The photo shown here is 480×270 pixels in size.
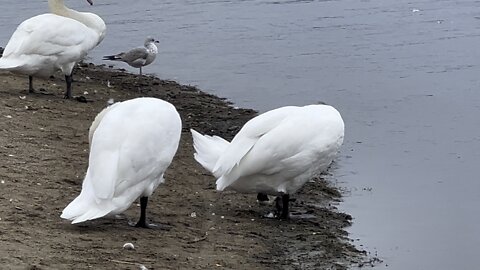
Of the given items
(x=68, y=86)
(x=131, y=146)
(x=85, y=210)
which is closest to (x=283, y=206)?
(x=131, y=146)

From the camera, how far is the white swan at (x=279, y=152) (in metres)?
8.01

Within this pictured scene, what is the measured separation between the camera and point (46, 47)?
39.5 ft

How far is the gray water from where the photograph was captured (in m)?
8.51

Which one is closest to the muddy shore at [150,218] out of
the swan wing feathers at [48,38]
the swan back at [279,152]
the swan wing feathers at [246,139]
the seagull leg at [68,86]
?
the swan back at [279,152]

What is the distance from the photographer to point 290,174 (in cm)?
809

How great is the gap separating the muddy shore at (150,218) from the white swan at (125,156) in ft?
0.69

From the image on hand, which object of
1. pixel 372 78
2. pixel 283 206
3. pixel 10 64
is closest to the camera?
pixel 283 206

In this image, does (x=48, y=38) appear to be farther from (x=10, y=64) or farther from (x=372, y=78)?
(x=372, y=78)

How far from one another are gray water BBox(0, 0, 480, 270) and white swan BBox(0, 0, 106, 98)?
2.35 meters

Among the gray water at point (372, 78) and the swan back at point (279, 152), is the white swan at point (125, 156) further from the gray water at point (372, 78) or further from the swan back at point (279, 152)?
the gray water at point (372, 78)

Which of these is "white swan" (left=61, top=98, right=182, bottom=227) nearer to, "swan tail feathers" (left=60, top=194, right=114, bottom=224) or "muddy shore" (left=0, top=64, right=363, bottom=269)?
"swan tail feathers" (left=60, top=194, right=114, bottom=224)

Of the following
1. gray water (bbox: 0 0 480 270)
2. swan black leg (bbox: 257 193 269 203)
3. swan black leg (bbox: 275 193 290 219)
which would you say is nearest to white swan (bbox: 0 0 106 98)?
gray water (bbox: 0 0 480 270)

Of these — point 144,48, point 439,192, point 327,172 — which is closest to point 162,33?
point 144,48

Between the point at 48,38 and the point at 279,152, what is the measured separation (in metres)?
4.91
